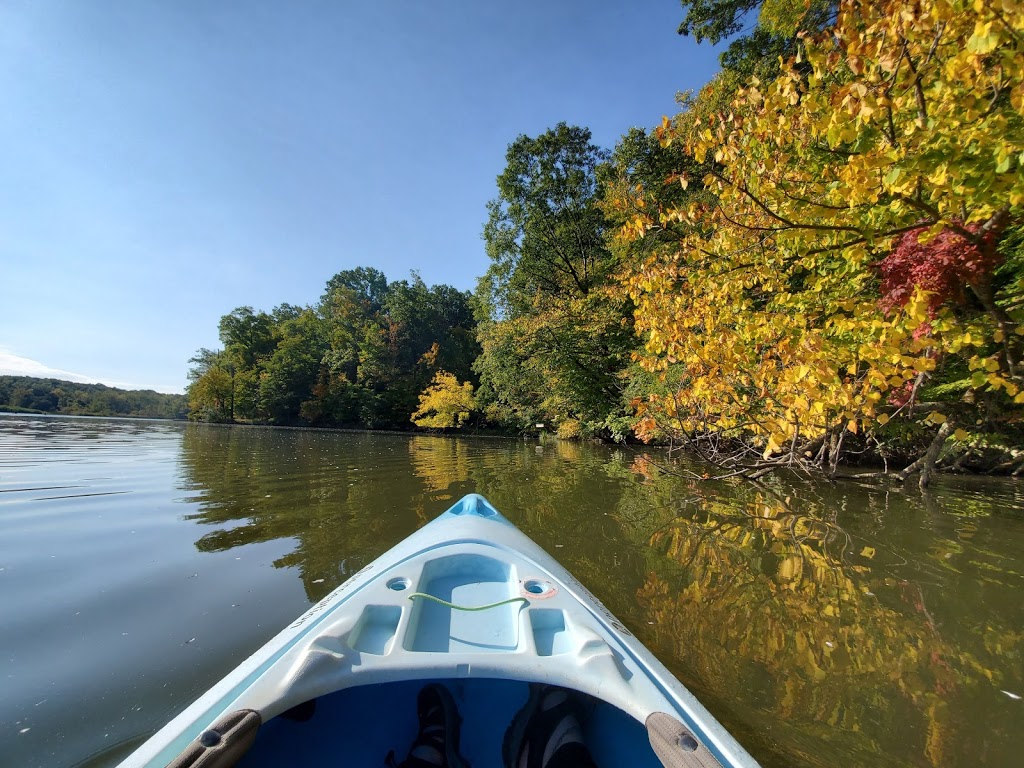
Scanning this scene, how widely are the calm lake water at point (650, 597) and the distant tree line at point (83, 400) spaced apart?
54.7m

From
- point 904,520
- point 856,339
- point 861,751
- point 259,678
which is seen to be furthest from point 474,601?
point 904,520

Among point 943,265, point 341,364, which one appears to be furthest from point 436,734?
point 341,364

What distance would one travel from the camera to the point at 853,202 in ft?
8.89

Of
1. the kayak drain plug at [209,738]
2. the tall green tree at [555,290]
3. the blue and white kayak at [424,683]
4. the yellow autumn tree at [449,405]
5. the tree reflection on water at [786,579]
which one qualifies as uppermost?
the tall green tree at [555,290]

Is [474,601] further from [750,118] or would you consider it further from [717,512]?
[717,512]

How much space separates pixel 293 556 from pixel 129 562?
1140 mm

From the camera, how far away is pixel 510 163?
1895 centimetres

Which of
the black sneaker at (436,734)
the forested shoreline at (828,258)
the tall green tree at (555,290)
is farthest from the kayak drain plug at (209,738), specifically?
the tall green tree at (555,290)

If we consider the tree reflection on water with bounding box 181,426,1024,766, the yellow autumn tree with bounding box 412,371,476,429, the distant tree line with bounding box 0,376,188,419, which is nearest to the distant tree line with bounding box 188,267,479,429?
the yellow autumn tree with bounding box 412,371,476,429

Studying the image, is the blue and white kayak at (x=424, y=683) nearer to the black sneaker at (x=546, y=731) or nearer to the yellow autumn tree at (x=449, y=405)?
the black sneaker at (x=546, y=731)

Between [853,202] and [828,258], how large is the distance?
Result: 3446 mm

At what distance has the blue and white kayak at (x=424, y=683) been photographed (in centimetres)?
112

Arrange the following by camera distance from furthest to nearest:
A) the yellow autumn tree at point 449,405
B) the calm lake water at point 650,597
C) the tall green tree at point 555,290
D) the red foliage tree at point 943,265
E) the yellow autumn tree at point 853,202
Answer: the yellow autumn tree at point 449,405
the tall green tree at point 555,290
the red foliage tree at point 943,265
the yellow autumn tree at point 853,202
the calm lake water at point 650,597

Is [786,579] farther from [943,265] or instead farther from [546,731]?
[943,265]
